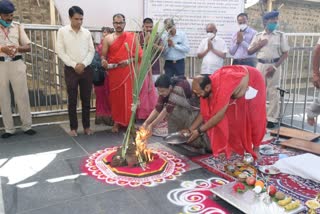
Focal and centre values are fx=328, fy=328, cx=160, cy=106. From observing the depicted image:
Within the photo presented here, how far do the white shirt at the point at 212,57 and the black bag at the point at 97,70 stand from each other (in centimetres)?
156

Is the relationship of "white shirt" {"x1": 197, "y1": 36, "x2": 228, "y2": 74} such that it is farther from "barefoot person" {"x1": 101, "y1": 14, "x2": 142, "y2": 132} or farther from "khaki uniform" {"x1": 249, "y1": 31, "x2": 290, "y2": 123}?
"barefoot person" {"x1": 101, "y1": 14, "x2": 142, "y2": 132}

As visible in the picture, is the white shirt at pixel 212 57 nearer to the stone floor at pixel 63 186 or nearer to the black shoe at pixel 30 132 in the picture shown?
the stone floor at pixel 63 186

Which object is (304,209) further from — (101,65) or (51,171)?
(101,65)

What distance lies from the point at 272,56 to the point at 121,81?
2.16 m

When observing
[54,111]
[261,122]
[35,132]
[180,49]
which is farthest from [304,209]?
[54,111]

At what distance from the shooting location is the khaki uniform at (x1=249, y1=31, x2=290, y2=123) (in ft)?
15.1

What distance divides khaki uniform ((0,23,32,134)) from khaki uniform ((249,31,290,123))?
10.3ft

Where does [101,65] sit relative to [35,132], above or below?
above

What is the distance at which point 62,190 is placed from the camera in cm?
274

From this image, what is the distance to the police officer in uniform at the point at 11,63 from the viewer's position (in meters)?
3.82

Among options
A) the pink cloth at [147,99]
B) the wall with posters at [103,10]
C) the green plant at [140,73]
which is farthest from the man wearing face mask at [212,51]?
the green plant at [140,73]

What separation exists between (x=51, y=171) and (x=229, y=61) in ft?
13.3

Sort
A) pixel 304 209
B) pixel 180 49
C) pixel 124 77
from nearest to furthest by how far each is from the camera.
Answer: pixel 304 209
pixel 124 77
pixel 180 49

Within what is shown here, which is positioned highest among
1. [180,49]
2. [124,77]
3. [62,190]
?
[180,49]
